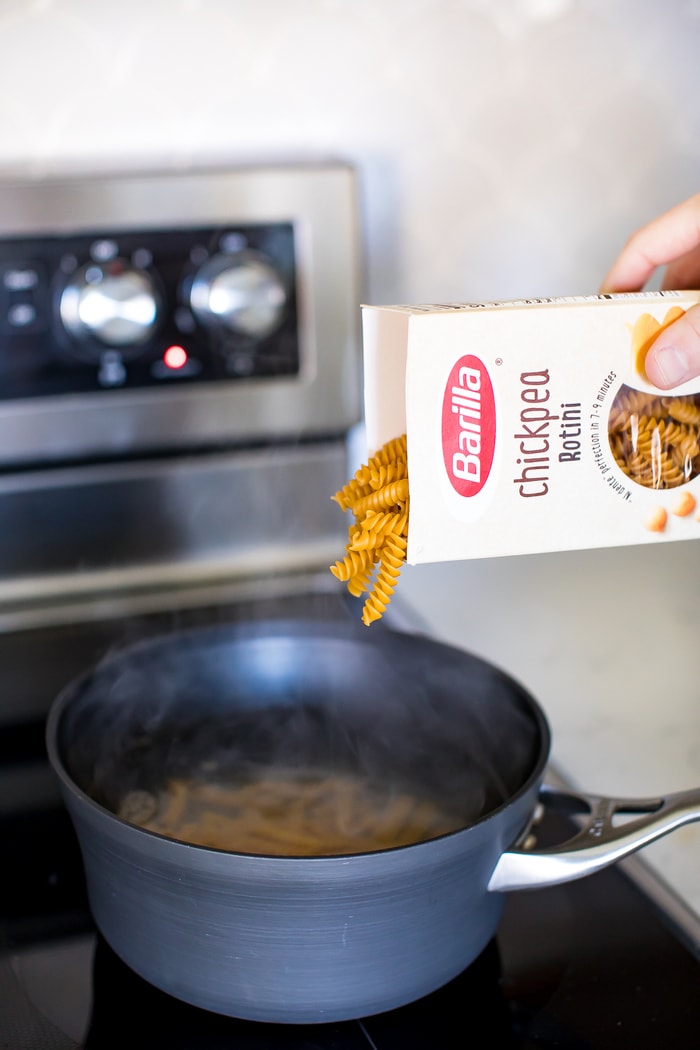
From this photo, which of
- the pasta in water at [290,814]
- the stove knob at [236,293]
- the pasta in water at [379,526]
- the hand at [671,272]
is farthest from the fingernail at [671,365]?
the stove knob at [236,293]

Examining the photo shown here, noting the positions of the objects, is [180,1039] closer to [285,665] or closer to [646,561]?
[285,665]

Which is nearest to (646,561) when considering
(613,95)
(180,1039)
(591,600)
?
(591,600)

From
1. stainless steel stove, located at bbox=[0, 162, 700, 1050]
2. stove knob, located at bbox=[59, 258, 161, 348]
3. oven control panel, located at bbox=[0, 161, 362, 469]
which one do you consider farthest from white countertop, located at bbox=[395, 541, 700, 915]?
stove knob, located at bbox=[59, 258, 161, 348]

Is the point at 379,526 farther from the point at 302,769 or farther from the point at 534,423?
the point at 302,769

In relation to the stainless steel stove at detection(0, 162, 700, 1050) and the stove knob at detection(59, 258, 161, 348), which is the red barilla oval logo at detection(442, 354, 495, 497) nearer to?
the stainless steel stove at detection(0, 162, 700, 1050)

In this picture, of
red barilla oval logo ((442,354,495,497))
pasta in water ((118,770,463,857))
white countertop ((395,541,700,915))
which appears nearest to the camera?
red barilla oval logo ((442,354,495,497))

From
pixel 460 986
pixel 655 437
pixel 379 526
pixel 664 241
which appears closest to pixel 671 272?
pixel 664 241
